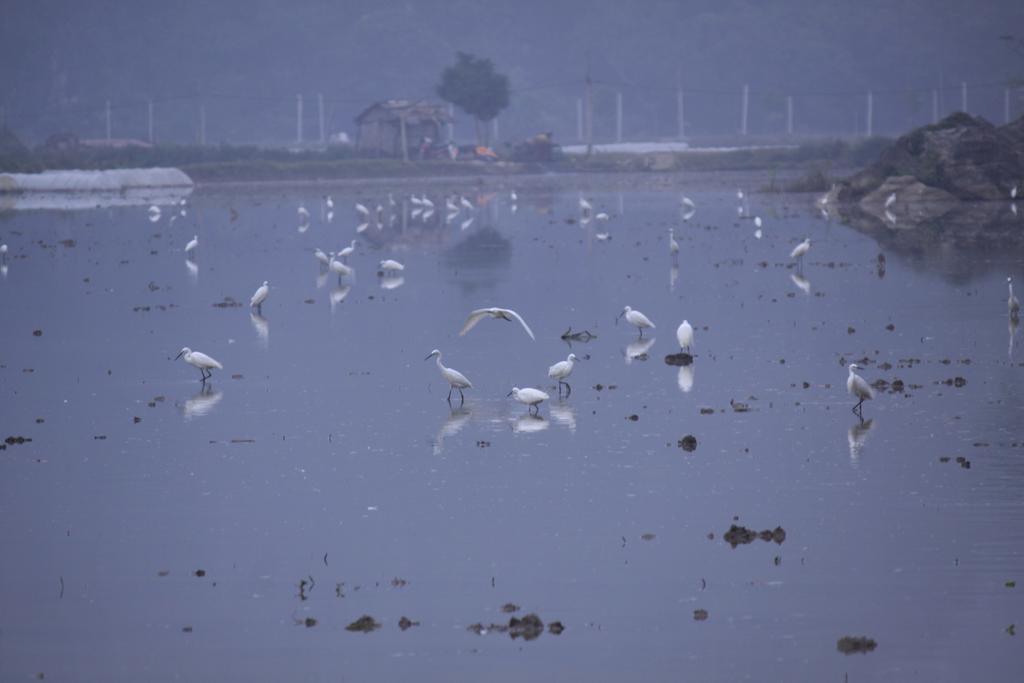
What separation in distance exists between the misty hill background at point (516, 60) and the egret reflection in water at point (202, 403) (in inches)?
5199

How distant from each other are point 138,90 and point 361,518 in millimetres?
156063

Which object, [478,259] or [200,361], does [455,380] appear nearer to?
[200,361]

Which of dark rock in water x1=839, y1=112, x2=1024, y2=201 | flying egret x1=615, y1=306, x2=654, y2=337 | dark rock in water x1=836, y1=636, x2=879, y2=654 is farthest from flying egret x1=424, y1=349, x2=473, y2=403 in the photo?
dark rock in water x1=839, y1=112, x2=1024, y2=201

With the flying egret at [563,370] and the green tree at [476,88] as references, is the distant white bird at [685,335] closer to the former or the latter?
the flying egret at [563,370]

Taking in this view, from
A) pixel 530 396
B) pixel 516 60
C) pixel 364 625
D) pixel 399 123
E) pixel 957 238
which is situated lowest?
pixel 364 625

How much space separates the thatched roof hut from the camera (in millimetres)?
100875

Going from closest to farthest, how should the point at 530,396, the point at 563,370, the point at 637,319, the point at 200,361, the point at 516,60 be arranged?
the point at 530,396 < the point at 563,370 < the point at 200,361 < the point at 637,319 < the point at 516,60

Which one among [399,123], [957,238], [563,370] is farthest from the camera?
[399,123]

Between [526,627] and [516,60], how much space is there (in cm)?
16774

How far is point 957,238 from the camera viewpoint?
39094 millimetres

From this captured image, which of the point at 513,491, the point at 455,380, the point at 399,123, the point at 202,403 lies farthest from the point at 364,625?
the point at 399,123

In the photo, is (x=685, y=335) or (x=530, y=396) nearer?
(x=530, y=396)

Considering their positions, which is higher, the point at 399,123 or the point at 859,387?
the point at 399,123

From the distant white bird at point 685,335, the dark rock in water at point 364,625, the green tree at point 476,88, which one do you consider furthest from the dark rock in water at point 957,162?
the green tree at point 476,88
